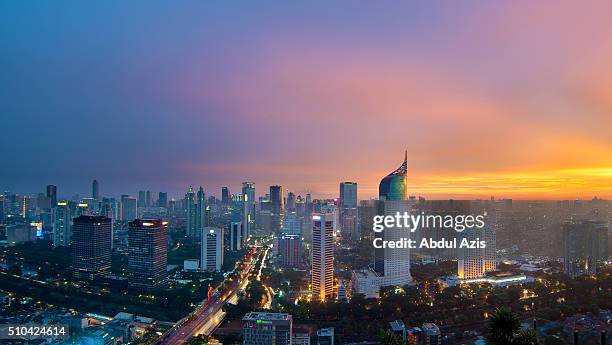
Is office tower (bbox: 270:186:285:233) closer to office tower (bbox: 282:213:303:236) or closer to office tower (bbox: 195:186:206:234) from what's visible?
office tower (bbox: 195:186:206:234)

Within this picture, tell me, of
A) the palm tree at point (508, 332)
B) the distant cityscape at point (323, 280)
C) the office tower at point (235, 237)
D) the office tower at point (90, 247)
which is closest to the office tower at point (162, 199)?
the distant cityscape at point (323, 280)

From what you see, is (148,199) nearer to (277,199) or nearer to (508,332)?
(277,199)

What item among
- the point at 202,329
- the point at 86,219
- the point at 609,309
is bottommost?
the point at 202,329

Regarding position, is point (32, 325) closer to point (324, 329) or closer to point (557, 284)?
point (324, 329)

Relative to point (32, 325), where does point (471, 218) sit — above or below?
above

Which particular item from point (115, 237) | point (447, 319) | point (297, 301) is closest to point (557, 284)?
point (447, 319)

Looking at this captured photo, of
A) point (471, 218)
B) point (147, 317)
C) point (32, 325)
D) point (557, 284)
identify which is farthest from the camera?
point (471, 218)
